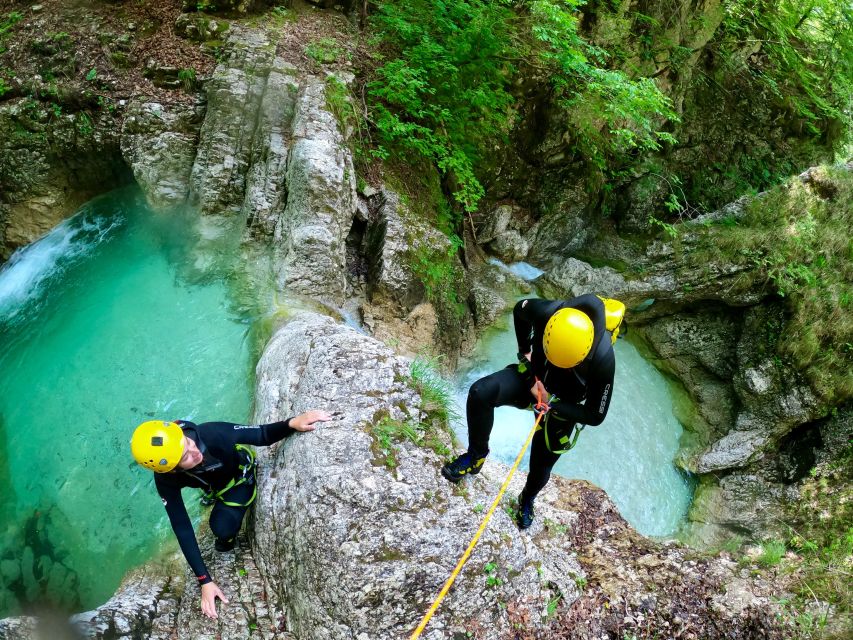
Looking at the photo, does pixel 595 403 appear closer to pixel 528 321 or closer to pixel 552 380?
pixel 552 380

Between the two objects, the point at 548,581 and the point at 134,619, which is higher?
the point at 548,581

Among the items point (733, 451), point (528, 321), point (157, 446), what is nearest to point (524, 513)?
point (528, 321)

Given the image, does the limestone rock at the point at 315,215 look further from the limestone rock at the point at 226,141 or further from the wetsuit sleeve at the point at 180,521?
the wetsuit sleeve at the point at 180,521

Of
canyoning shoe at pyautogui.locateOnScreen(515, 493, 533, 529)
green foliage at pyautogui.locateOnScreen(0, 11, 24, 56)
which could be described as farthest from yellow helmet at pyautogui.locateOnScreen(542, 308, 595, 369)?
green foliage at pyautogui.locateOnScreen(0, 11, 24, 56)

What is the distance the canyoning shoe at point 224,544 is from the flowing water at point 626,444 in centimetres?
372

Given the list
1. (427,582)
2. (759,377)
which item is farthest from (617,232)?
(427,582)

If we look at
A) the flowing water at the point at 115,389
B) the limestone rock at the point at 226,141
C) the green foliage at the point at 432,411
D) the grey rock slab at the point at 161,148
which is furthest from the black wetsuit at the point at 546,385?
the grey rock slab at the point at 161,148

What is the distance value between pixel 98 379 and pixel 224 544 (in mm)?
2909

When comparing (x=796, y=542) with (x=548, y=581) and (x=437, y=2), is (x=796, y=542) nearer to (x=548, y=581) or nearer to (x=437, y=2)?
(x=548, y=581)

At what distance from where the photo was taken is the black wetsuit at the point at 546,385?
122 inches

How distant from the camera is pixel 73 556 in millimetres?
4133

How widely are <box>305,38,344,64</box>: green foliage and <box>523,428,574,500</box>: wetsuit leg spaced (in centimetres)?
688

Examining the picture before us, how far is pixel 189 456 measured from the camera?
313 cm

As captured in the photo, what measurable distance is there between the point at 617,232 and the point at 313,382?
880cm
